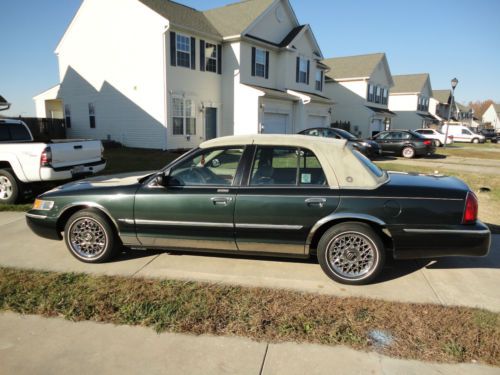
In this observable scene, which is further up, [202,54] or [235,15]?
[235,15]

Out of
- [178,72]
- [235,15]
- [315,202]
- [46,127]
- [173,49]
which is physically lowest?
[315,202]

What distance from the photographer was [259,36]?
22.3 meters

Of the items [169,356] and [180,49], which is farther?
[180,49]

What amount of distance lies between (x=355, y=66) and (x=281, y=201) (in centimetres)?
3787

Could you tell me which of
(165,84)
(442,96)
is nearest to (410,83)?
(442,96)

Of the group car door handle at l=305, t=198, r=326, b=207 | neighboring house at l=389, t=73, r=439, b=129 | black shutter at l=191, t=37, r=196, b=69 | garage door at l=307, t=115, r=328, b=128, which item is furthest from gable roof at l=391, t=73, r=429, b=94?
car door handle at l=305, t=198, r=326, b=207

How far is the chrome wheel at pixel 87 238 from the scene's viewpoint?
460 cm

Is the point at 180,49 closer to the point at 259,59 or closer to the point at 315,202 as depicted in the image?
the point at 259,59

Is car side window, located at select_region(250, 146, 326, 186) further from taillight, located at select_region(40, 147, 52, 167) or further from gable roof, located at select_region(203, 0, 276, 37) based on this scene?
gable roof, located at select_region(203, 0, 276, 37)

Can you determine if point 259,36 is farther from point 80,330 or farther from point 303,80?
point 80,330

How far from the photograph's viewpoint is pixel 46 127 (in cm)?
2211

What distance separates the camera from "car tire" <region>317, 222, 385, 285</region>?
13.1 ft

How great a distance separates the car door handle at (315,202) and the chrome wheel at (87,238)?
2.57m

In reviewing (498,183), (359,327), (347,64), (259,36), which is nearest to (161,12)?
(259,36)
